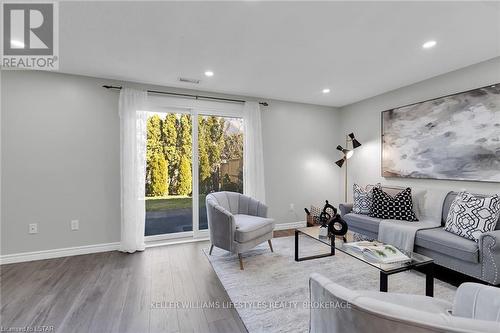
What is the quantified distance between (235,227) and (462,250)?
7.44 feet

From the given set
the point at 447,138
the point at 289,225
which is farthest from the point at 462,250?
the point at 289,225

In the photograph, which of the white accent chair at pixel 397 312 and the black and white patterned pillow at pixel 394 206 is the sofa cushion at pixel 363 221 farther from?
the white accent chair at pixel 397 312

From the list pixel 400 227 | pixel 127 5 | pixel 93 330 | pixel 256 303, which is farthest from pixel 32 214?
pixel 400 227

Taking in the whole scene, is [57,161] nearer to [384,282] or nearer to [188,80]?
[188,80]

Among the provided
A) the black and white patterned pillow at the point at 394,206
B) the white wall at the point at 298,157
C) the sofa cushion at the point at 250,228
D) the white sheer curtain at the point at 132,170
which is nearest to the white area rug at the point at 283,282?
the sofa cushion at the point at 250,228

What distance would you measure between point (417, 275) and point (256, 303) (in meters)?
1.83

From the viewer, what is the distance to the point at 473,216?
93.6 inches

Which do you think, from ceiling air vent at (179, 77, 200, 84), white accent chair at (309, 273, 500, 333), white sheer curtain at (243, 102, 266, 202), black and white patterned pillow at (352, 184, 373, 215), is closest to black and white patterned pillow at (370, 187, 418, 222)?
black and white patterned pillow at (352, 184, 373, 215)

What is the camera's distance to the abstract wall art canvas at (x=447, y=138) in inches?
106

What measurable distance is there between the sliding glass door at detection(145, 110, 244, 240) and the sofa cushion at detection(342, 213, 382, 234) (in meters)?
2.11

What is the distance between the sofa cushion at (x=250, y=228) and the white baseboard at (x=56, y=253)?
1856 mm

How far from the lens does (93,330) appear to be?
1.71 meters

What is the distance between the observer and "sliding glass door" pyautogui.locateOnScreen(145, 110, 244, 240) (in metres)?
3.71

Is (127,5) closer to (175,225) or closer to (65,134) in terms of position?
(65,134)
